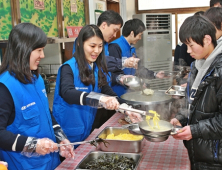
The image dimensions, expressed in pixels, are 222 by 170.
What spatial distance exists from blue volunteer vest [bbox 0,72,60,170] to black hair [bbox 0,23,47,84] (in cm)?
5

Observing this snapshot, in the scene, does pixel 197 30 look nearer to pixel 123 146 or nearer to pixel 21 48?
pixel 123 146

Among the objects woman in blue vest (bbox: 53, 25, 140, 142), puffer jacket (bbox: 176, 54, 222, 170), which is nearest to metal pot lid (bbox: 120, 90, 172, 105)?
woman in blue vest (bbox: 53, 25, 140, 142)

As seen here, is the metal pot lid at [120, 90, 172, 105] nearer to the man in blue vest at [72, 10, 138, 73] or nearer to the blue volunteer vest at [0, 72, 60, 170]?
the man in blue vest at [72, 10, 138, 73]

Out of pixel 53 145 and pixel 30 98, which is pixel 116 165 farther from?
pixel 30 98

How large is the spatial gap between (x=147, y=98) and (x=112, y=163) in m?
1.04

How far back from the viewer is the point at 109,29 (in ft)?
9.40

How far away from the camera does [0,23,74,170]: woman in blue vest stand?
133cm

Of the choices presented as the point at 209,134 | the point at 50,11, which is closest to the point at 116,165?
the point at 209,134

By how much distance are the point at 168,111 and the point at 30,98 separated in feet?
4.58

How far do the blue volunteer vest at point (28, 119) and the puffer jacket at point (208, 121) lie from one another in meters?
0.94

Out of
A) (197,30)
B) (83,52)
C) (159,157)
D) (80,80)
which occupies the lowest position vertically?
(159,157)

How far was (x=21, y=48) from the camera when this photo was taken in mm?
1370

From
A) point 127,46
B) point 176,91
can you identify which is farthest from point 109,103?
point 127,46

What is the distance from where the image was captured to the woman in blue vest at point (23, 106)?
4.36ft
